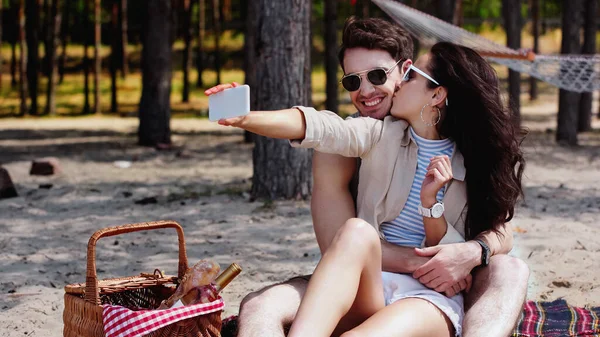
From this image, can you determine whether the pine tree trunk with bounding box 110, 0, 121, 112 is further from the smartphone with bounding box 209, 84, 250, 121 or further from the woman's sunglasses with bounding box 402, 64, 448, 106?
the smartphone with bounding box 209, 84, 250, 121

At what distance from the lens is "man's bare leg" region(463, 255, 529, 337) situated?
262 cm

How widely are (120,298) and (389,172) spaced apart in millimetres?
987

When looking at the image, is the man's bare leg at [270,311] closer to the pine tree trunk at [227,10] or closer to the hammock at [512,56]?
the hammock at [512,56]

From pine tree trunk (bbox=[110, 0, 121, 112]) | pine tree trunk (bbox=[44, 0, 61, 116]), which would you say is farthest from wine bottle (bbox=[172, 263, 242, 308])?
pine tree trunk (bbox=[110, 0, 121, 112])

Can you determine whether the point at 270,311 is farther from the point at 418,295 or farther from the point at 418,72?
the point at 418,72

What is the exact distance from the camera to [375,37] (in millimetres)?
3016

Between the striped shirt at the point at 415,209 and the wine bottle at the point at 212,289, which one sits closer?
the wine bottle at the point at 212,289

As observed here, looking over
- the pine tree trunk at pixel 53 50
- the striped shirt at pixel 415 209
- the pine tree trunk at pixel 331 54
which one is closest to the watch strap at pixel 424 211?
the striped shirt at pixel 415 209

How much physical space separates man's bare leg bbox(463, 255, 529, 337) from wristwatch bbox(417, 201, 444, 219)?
295 mm

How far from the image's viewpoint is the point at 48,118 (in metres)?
15.1

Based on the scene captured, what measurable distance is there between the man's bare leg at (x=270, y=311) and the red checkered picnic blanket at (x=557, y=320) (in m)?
0.91

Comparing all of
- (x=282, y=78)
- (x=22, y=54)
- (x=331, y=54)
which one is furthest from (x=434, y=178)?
(x=22, y=54)

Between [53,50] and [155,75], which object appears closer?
[155,75]

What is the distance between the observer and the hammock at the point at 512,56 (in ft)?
23.8
